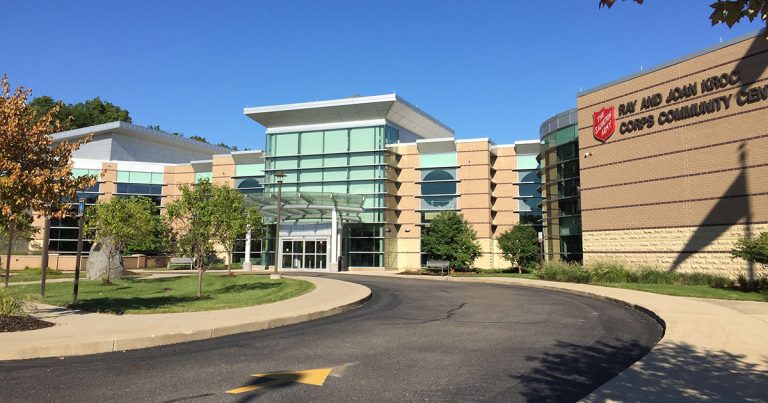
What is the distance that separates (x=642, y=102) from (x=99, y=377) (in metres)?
28.1

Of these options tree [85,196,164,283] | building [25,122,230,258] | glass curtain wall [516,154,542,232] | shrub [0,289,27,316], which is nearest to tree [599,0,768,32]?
shrub [0,289,27,316]

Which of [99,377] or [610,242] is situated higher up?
[610,242]

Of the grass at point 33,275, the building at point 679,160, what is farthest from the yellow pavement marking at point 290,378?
the grass at point 33,275

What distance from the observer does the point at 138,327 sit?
970 centimetres

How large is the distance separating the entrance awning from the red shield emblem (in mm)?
19485

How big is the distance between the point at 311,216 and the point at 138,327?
120ft

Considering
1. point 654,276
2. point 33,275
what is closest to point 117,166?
point 33,275

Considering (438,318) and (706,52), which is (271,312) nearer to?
(438,318)

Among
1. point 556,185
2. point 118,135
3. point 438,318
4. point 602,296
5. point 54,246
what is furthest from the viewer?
point 118,135

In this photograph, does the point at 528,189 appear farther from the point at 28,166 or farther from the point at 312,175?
the point at 28,166

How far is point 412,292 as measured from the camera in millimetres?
19391

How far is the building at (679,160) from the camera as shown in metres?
21.9

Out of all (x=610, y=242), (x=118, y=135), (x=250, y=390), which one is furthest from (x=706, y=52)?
(x=118, y=135)

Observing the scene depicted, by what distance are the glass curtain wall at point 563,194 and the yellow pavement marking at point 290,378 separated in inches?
1131
